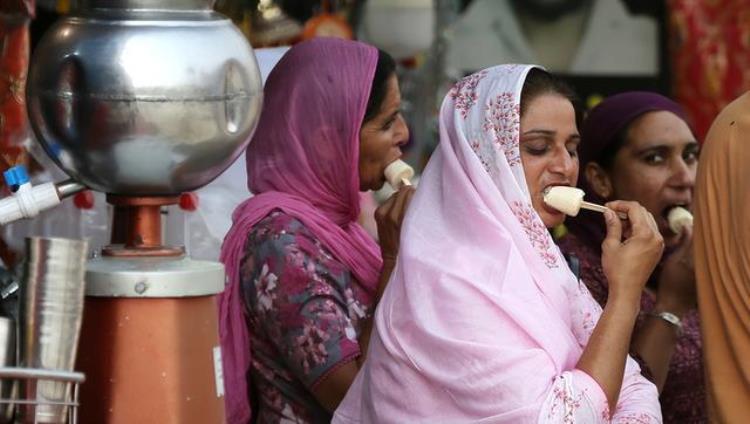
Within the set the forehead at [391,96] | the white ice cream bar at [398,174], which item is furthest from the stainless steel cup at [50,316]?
the forehead at [391,96]

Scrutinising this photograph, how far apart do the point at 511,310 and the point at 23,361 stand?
1016 millimetres

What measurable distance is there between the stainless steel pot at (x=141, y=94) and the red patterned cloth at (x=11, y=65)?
5.29ft

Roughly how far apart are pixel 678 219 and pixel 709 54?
4.59 meters

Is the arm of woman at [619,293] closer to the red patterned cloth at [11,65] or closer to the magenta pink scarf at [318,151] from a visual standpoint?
the magenta pink scarf at [318,151]

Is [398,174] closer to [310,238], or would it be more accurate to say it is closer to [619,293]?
[310,238]

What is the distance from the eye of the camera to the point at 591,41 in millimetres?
9422

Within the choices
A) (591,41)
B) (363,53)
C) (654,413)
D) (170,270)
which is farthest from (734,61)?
(170,270)

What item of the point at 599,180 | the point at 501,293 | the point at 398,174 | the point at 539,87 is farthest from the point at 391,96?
the point at 501,293

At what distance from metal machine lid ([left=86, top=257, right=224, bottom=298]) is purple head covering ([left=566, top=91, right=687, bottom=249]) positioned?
1861mm

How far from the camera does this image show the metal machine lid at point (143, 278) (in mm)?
2416

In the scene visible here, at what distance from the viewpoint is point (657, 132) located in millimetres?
4199

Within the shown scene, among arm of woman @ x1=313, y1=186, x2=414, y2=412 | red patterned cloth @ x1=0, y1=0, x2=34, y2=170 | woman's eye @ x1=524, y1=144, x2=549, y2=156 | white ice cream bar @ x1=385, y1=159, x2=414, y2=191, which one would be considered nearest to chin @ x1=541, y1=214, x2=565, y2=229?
woman's eye @ x1=524, y1=144, x2=549, y2=156

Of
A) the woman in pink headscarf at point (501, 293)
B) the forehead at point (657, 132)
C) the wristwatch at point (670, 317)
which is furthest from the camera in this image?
the forehead at point (657, 132)

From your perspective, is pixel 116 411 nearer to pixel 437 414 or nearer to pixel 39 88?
pixel 39 88
